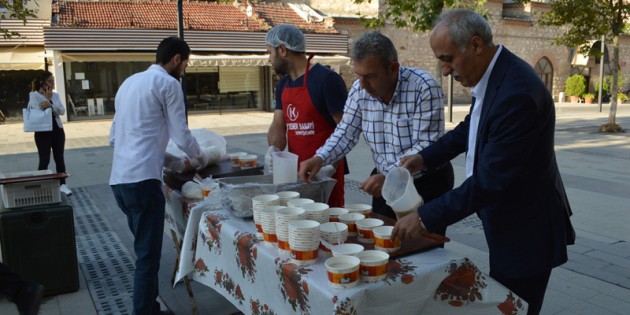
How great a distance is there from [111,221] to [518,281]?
5154 mm

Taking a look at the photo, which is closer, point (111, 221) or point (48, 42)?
point (111, 221)

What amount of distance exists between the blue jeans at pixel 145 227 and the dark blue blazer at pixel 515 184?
1.82 meters

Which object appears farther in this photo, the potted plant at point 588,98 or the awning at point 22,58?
the potted plant at point 588,98

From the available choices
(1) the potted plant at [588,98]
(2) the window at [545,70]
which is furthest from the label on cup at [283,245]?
(2) the window at [545,70]

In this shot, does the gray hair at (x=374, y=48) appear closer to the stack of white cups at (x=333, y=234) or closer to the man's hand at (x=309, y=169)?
the man's hand at (x=309, y=169)

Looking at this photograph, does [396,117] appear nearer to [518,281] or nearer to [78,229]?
[518,281]

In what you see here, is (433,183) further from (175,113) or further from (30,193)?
(30,193)

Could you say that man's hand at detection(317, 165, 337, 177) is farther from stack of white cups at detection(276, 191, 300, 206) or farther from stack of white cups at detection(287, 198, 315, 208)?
stack of white cups at detection(287, 198, 315, 208)

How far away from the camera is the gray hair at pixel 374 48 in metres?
2.55

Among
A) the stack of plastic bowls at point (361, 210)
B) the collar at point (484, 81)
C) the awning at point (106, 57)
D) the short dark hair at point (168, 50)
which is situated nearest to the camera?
the collar at point (484, 81)

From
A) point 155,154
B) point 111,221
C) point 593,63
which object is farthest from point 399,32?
point 155,154

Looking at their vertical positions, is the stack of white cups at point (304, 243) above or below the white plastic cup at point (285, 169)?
below

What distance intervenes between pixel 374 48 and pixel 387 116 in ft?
1.41

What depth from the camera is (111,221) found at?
239 inches
